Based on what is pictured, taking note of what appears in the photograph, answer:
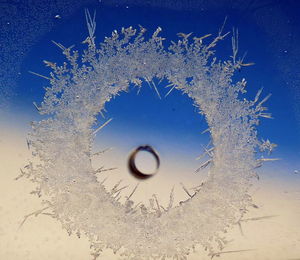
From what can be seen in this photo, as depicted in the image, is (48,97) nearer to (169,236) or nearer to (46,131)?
(46,131)

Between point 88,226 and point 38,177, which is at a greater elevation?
point 38,177

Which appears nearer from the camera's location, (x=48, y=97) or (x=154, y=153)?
(x=48, y=97)

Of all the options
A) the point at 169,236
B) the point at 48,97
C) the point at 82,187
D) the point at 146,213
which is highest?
the point at 48,97

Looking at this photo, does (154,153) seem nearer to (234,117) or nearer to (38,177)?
(234,117)

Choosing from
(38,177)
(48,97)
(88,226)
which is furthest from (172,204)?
(48,97)

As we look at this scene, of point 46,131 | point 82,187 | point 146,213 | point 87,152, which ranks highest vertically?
point 46,131

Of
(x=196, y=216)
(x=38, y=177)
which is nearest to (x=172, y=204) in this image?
(x=196, y=216)
